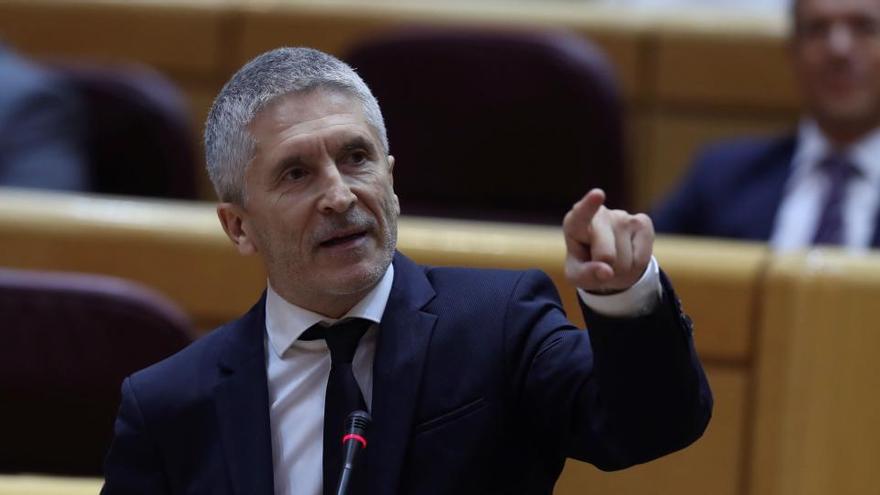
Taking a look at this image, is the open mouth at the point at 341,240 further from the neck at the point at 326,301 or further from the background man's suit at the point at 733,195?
the background man's suit at the point at 733,195

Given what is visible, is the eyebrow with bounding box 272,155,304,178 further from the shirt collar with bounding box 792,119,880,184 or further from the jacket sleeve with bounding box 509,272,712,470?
the shirt collar with bounding box 792,119,880,184

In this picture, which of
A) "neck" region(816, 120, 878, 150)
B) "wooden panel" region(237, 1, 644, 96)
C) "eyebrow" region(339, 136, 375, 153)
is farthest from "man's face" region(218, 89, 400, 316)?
"wooden panel" region(237, 1, 644, 96)

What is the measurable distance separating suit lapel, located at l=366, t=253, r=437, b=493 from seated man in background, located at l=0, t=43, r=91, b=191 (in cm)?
93

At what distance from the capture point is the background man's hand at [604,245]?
60 centimetres

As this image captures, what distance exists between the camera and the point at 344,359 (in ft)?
2.34

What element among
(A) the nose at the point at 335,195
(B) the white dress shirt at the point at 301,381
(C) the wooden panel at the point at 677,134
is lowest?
(C) the wooden panel at the point at 677,134

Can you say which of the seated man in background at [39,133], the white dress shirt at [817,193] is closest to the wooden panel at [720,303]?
the white dress shirt at [817,193]

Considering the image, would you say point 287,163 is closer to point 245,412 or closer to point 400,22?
point 245,412

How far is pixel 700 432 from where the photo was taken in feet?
2.14

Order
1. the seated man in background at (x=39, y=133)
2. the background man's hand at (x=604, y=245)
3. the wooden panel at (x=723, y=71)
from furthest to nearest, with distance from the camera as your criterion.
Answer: the wooden panel at (x=723, y=71)
the seated man in background at (x=39, y=133)
the background man's hand at (x=604, y=245)

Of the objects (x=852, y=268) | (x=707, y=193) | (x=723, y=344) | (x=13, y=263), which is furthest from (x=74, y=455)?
(x=707, y=193)

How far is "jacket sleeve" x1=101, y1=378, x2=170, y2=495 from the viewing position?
722 millimetres

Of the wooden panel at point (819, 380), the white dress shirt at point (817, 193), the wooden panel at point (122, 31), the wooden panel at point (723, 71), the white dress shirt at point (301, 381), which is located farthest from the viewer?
the wooden panel at point (122, 31)

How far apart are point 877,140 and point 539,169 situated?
1.13 feet
